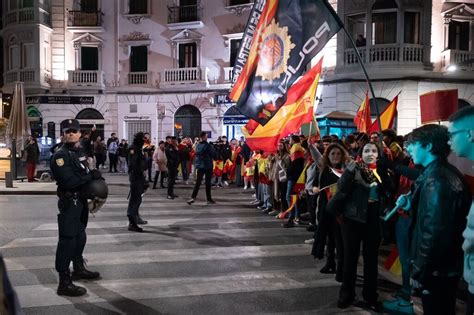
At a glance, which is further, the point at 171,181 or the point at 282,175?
the point at 171,181

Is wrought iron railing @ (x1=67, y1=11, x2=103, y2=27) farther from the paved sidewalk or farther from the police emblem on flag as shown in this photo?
the police emblem on flag

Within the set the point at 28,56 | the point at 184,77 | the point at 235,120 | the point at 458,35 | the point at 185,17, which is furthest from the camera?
the point at 185,17

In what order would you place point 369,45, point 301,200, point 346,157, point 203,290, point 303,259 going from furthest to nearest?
1. point 369,45
2. point 301,200
3. point 303,259
4. point 346,157
5. point 203,290

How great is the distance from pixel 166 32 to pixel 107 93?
5.61m

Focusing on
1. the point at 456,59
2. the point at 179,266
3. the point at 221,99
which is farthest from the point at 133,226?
the point at 221,99

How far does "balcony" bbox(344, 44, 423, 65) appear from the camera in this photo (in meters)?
21.2

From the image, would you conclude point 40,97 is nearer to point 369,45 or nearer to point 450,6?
point 369,45

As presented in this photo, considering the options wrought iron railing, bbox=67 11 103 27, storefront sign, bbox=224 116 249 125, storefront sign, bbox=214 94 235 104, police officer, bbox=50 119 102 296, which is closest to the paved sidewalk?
police officer, bbox=50 119 102 296

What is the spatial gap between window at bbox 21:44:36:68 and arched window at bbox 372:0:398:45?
20.7 metres

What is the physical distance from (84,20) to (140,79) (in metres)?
5.28

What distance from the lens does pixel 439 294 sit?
10.1 feet

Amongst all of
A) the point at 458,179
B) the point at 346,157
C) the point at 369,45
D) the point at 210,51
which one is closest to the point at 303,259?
the point at 346,157

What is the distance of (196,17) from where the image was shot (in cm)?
2875

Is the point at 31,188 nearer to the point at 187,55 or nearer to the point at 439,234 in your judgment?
the point at 439,234
